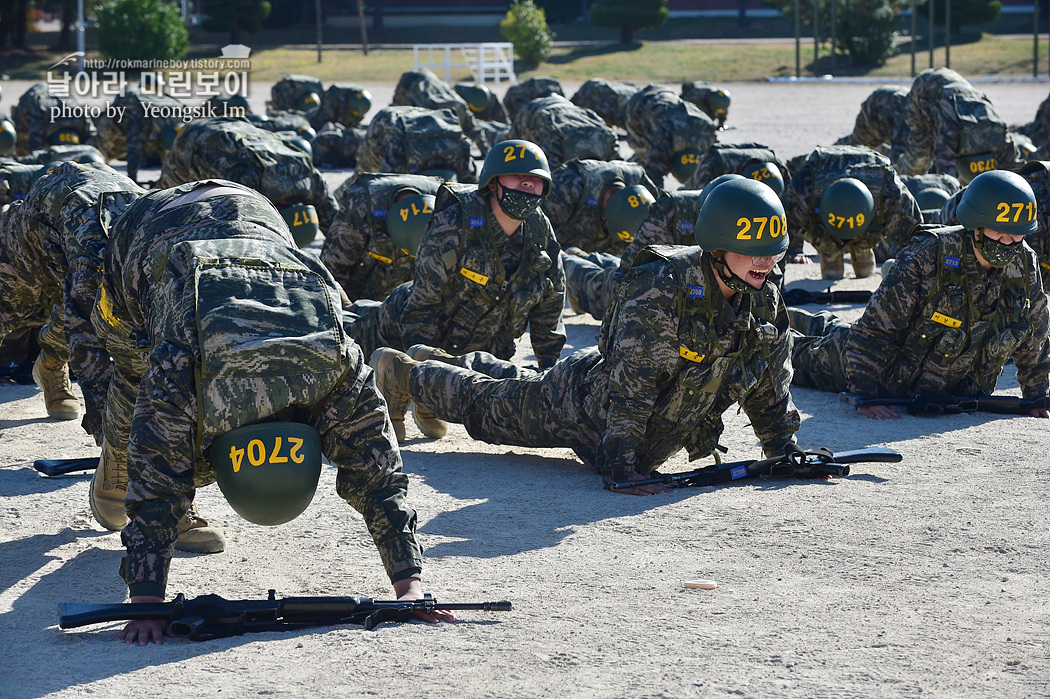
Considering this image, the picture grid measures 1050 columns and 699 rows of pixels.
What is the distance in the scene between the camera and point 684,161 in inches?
672

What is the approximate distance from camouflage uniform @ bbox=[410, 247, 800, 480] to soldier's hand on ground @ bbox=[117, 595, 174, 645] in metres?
2.70

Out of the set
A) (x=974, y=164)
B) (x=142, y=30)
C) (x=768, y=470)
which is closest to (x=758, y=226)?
(x=768, y=470)

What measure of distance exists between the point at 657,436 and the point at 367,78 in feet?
123

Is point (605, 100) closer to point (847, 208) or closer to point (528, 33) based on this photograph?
point (847, 208)

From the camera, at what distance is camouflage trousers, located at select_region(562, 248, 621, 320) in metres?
11.2

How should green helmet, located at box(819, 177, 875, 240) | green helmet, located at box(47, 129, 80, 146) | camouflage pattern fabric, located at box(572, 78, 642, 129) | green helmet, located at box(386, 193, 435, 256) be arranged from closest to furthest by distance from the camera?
green helmet, located at box(386, 193, 435, 256) < green helmet, located at box(819, 177, 875, 240) < green helmet, located at box(47, 129, 80, 146) < camouflage pattern fabric, located at box(572, 78, 642, 129)

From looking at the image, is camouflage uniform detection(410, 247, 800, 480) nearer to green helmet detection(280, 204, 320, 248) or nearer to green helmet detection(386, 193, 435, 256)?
green helmet detection(386, 193, 435, 256)

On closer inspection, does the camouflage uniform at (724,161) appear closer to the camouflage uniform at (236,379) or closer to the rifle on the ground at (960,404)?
the rifle on the ground at (960,404)

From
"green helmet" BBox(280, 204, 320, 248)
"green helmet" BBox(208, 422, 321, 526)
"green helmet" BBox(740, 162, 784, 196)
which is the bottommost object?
"green helmet" BBox(208, 422, 321, 526)

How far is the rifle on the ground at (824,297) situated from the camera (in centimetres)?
1223

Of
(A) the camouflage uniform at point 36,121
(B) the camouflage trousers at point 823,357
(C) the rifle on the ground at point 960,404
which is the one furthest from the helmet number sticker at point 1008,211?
(A) the camouflage uniform at point 36,121

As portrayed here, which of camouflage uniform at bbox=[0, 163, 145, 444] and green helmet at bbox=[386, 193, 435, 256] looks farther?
green helmet at bbox=[386, 193, 435, 256]

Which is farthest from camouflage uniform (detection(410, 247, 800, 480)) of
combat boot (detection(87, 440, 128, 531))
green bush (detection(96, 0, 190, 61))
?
green bush (detection(96, 0, 190, 61))

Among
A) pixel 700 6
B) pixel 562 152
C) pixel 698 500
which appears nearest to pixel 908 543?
pixel 698 500
